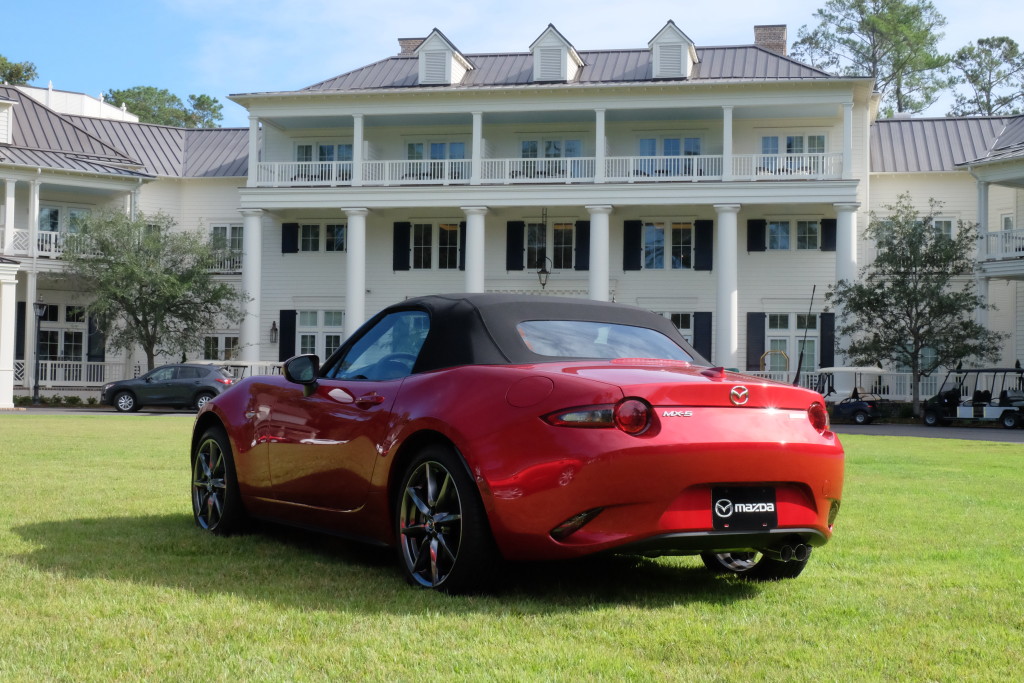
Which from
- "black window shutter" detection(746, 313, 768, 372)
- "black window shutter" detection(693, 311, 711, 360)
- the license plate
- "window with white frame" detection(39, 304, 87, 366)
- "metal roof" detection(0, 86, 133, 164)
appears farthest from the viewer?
"metal roof" detection(0, 86, 133, 164)

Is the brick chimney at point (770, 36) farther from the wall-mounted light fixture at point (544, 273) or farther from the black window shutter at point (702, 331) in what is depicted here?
the wall-mounted light fixture at point (544, 273)

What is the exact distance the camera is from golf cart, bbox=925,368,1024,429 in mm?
29359

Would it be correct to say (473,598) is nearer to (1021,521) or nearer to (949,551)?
(949,551)

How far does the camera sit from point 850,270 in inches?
1367

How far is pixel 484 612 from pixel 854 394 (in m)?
28.8

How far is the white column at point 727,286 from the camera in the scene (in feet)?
115

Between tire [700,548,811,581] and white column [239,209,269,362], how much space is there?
33.8 metres

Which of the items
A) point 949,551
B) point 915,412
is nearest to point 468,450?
point 949,551

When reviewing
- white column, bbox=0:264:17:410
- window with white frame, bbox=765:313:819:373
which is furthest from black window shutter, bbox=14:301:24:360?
window with white frame, bbox=765:313:819:373

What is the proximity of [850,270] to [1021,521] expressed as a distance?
1095 inches

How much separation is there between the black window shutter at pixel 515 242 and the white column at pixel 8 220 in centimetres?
1616

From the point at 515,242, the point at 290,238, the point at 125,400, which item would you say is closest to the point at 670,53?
the point at 515,242

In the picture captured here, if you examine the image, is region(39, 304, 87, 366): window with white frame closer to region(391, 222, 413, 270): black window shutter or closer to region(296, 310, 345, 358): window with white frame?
region(296, 310, 345, 358): window with white frame

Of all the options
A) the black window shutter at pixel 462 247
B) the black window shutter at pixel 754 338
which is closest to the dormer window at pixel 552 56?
the black window shutter at pixel 462 247
